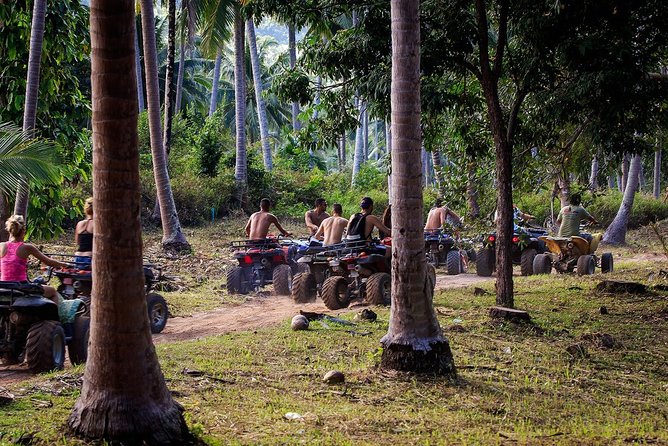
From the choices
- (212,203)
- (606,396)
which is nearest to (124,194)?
(606,396)

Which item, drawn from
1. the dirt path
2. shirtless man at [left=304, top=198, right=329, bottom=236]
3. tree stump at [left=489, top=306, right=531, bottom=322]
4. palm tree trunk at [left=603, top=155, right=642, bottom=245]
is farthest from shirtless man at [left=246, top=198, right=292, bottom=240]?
palm tree trunk at [left=603, top=155, right=642, bottom=245]

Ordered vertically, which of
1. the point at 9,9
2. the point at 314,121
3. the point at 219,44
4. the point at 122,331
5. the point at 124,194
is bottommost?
the point at 122,331

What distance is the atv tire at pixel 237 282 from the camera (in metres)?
16.8

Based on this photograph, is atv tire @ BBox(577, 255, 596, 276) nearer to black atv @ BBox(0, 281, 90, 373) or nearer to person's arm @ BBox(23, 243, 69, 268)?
person's arm @ BBox(23, 243, 69, 268)

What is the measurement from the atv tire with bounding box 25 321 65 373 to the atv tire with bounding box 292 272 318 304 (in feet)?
21.2

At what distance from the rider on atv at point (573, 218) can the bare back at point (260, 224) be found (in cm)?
672

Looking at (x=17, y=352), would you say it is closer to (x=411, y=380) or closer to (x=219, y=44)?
(x=411, y=380)

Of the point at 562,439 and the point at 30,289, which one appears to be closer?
the point at 562,439

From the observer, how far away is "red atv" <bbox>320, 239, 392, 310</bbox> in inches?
548

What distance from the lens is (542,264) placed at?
19531mm

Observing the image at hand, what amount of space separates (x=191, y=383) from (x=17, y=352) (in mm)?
2687

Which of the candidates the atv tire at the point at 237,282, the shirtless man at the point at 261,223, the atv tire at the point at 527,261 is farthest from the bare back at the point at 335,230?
the atv tire at the point at 527,261

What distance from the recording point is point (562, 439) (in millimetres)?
6574

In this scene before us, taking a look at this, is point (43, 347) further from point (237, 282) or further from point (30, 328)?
point (237, 282)
